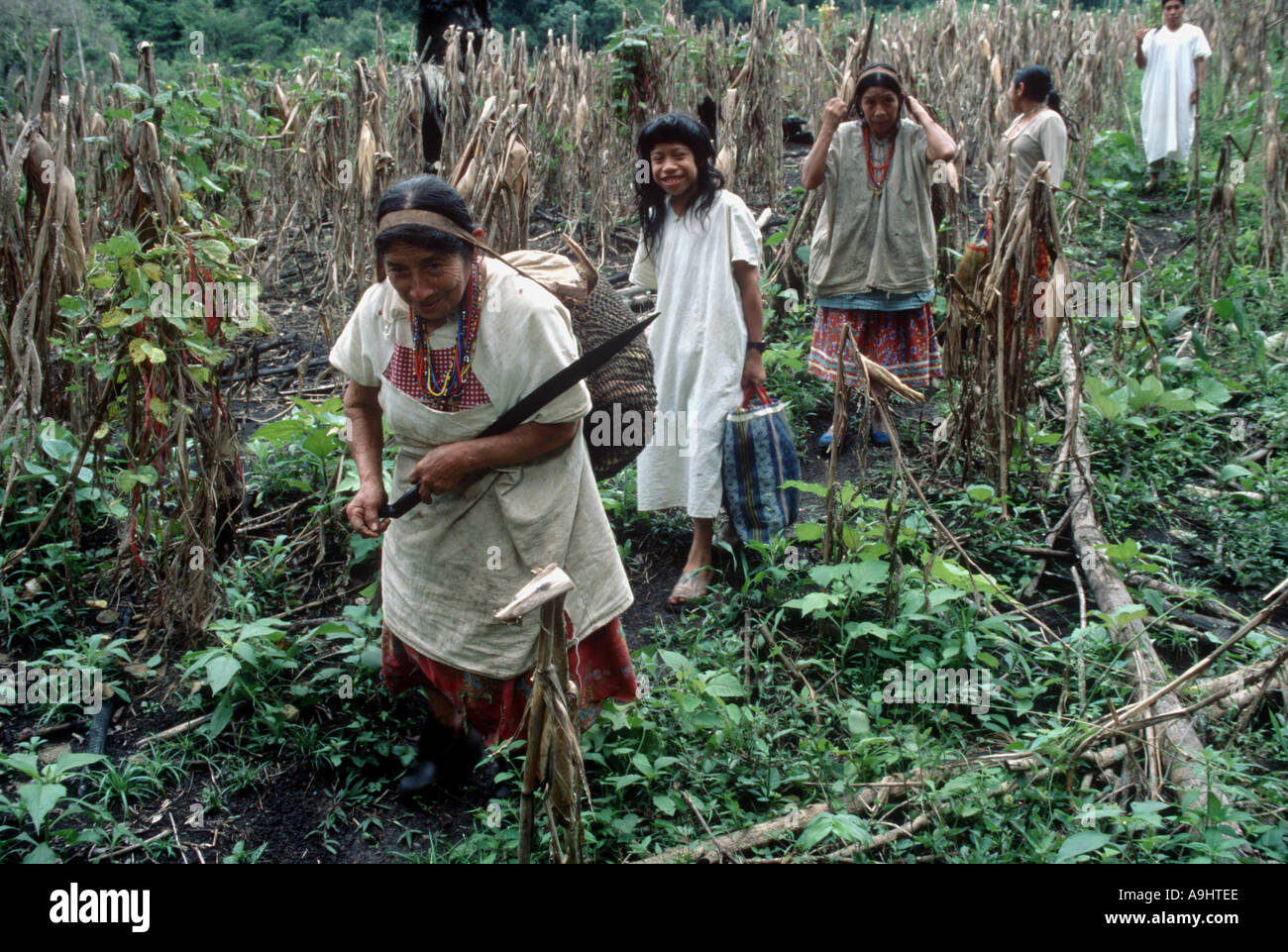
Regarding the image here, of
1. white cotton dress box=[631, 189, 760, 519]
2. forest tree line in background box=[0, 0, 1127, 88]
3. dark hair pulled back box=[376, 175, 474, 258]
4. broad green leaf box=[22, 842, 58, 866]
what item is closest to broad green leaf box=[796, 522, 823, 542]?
white cotton dress box=[631, 189, 760, 519]

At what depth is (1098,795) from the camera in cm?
233

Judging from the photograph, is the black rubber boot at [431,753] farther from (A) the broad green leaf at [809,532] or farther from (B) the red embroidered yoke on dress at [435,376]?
(A) the broad green leaf at [809,532]

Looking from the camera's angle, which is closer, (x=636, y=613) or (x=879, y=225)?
(x=636, y=613)

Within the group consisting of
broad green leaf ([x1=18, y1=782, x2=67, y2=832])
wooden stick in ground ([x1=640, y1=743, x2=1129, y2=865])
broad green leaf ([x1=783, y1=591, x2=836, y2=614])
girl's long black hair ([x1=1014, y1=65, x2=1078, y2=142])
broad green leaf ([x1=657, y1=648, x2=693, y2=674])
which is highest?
girl's long black hair ([x1=1014, y1=65, x2=1078, y2=142])

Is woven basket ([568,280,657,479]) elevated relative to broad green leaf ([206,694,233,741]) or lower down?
elevated

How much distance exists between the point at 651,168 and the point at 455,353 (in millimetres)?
1548

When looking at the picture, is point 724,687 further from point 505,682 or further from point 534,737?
point 534,737

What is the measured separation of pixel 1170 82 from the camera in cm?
905

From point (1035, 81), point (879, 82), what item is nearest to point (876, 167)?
point (879, 82)

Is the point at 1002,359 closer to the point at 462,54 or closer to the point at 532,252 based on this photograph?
the point at 532,252

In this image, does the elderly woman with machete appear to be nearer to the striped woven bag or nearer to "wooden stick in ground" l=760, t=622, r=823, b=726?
"wooden stick in ground" l=760, t=622, r=823, b=726

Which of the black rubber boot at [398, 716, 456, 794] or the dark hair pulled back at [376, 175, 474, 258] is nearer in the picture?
the dark hair pulled back at [376, 175, 474, 258]

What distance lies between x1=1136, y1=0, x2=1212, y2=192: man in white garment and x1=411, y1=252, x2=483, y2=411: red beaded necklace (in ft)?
29.7

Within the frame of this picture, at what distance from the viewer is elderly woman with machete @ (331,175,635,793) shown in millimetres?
2188
